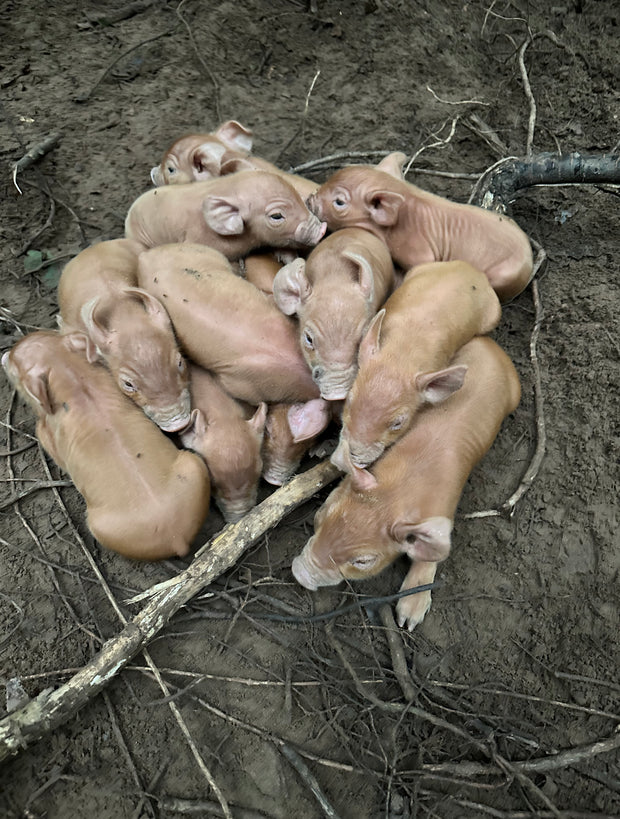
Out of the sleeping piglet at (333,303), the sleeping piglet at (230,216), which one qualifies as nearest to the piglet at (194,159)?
the sleeping piglet at (230,216)

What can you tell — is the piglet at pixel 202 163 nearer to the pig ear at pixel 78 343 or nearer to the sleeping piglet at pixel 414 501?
the pig ear at pixel 78 343

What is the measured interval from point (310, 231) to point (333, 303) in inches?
34.6

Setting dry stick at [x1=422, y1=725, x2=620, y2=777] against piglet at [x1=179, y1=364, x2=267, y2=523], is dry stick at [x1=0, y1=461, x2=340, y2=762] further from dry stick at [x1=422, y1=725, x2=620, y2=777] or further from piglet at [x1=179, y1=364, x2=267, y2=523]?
dry stick at [x1=422, y1=725, x2=620, y2=777]

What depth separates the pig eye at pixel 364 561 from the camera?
119 inches

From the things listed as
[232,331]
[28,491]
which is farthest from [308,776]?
[232,331]

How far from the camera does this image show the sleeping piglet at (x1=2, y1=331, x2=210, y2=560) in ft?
10.3

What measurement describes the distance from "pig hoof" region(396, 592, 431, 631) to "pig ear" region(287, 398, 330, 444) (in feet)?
3.40

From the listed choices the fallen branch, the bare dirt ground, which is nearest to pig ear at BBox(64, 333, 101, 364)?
the bare dirt ground

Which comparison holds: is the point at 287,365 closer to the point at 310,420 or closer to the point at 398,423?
the point at 310,420

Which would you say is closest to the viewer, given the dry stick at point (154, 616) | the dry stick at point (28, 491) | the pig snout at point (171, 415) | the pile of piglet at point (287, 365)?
the dry stick at point (154, 616)

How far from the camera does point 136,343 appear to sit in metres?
3.38

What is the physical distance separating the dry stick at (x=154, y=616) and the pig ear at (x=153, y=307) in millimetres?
1176

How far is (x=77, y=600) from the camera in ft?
10.8

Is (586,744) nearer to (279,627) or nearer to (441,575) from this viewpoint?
(441,575)
